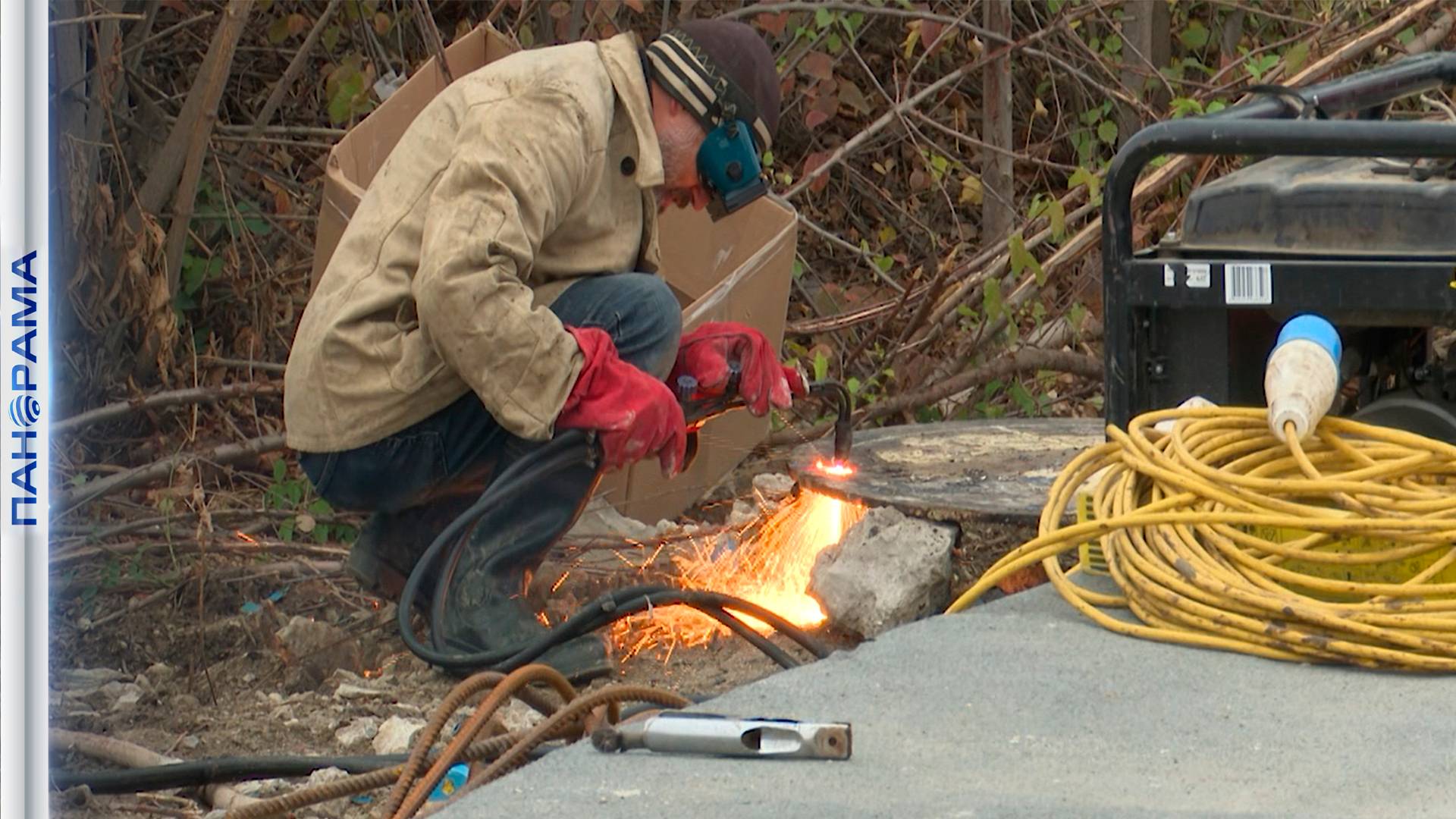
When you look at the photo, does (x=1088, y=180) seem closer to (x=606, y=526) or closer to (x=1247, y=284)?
(x=606, y=526)

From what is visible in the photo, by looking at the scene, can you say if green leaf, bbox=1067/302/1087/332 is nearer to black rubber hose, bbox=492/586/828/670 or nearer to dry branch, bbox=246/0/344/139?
black rubber hose, bbox=492/586/828/670

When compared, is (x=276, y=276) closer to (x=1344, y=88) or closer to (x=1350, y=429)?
(x=1344, y=88)

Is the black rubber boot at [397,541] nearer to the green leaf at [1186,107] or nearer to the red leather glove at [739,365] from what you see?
the red leather glove at [739,365]

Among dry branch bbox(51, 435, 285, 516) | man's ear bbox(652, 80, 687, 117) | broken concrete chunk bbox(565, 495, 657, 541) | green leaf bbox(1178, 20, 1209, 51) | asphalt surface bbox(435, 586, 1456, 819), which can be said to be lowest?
broken concrete chunk bbox(565, 495, 657, 541)

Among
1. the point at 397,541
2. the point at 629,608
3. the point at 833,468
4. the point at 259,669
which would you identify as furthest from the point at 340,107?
the point at 629,608

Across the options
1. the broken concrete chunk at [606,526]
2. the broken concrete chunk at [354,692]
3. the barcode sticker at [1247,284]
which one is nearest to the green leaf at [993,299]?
the broken concrete chunk at [606,526]

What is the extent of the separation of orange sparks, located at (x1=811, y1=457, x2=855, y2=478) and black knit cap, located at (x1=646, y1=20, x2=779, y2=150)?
87 centimetres

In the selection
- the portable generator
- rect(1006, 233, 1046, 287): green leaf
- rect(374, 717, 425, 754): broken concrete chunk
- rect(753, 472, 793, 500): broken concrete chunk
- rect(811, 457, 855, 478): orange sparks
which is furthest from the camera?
rect(1006, 233, 1046, 287): green leaf

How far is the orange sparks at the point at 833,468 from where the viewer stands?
4.44 metres

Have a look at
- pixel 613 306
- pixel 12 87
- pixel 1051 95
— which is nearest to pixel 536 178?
pixel 613 306

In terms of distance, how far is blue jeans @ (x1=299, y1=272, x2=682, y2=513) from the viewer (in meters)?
4.04

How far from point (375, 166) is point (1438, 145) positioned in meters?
2.85

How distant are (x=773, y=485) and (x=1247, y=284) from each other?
7.81ft

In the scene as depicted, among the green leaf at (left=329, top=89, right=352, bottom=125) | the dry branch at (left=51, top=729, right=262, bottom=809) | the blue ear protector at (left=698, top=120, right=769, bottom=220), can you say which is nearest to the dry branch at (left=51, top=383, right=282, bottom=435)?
the green leaf at (left=329, top=89, right=352, bottom=125)
